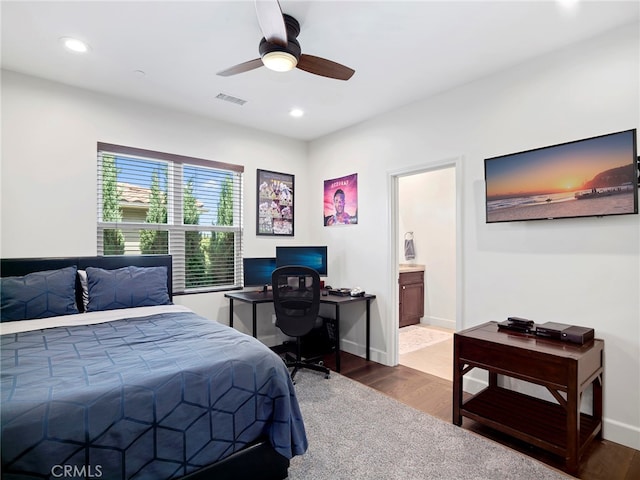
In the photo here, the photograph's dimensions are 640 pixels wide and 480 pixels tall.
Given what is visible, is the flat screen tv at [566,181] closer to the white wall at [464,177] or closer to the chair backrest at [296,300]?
the white wall at [464,177]

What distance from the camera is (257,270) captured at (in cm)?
406

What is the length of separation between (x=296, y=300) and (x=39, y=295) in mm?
2096

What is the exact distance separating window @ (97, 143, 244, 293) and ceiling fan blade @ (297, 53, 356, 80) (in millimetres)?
2094

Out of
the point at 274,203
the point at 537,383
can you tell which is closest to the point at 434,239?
the point at 274,203

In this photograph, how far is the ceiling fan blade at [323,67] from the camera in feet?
7.39

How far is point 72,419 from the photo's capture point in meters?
1.30

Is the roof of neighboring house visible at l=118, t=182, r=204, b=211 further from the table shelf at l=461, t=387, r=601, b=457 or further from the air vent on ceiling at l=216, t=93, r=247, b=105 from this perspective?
the table shelf at l=461, t=387, r=601, b=457

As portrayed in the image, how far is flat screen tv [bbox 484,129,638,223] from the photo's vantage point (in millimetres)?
2219

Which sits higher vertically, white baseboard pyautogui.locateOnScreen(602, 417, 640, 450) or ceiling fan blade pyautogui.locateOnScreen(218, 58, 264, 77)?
ceiling fan blade pyautogui.locateOnScreen(218, 58, 264, 77)

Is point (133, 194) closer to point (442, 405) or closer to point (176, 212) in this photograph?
point (176, 212)

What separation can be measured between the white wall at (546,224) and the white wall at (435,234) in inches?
77.2

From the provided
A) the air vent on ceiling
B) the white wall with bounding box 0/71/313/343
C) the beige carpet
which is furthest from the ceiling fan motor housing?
the beige carpet

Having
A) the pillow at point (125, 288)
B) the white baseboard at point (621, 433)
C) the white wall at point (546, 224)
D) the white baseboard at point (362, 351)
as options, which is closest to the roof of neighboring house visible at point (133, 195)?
the pillow at point (125, 288)

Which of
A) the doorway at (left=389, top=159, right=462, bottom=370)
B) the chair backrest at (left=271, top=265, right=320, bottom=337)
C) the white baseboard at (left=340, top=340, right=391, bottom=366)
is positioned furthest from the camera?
the doorway at (left=389, top=159, right=462, bottom=370)
